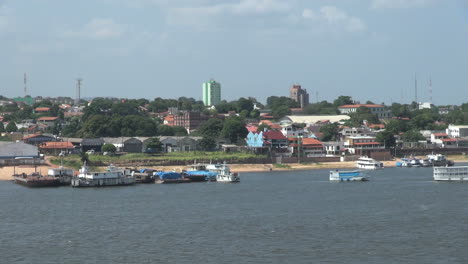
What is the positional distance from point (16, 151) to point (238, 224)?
150 feet

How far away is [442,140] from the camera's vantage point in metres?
107

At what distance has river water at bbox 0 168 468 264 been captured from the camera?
1264 inches

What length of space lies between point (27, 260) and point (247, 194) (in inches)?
1007

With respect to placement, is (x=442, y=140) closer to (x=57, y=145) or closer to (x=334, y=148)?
(x=334, y=148)

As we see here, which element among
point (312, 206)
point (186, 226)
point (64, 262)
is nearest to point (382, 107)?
point (312, 206)

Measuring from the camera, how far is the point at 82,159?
78000mm

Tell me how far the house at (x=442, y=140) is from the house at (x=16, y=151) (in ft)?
184

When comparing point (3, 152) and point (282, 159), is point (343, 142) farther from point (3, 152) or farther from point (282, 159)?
point (3, 152)

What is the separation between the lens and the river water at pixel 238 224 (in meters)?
32.1

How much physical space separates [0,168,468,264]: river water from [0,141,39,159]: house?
18.9m

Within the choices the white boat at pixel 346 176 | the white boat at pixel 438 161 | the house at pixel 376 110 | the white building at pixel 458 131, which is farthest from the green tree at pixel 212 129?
the house at pixel 376 110

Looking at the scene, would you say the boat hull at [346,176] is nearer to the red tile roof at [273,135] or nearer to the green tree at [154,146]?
the green tree at [154,146]

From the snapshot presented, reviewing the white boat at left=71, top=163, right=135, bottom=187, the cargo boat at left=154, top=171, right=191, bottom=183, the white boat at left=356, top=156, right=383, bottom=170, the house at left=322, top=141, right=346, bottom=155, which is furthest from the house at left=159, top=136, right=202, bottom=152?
the white boat at left=71, top=163, right=135, bottom=187

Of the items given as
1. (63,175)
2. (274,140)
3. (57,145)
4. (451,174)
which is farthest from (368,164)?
(57,145)
